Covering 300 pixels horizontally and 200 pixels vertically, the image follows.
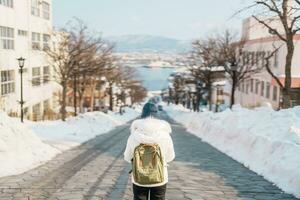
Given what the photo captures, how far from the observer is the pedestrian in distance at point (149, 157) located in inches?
174

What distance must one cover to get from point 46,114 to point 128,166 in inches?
1252

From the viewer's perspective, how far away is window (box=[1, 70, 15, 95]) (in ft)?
99.7

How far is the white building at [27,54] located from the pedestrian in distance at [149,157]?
81.4ft

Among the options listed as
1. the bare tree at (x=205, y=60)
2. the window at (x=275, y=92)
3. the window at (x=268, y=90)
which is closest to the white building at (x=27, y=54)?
the bare tree at (x=205, y=60)

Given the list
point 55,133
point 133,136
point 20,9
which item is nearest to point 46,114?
point 20,9

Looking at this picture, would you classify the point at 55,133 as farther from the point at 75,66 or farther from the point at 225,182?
the point at 75,66

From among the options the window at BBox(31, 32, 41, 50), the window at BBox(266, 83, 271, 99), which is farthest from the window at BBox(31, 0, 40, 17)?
the window at BBox(266, 83, 271, 99)

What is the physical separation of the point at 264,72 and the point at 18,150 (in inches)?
1614

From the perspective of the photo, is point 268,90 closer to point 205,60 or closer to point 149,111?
point 205,60

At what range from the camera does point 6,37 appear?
31281 mm

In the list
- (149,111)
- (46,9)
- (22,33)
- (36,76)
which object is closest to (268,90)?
(36,76)

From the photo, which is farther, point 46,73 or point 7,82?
point 46,73

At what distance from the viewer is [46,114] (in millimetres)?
39469

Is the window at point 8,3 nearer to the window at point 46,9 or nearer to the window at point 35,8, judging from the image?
the window at point 35,8
